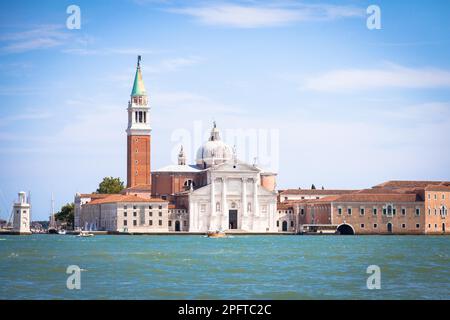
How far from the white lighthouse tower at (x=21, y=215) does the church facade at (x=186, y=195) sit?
6130 mm

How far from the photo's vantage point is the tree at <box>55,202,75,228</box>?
382 ft

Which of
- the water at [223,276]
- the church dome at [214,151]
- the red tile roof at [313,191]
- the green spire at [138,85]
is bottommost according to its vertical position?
the water at [223,276]

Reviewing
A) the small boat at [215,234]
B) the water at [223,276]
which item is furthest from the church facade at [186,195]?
the water at [223,276]

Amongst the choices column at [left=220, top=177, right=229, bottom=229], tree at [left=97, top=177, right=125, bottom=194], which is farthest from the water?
tree at [left=97, top=177, right=125, bottom=194]

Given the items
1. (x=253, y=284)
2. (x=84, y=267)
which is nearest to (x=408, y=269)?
(x=253, y=284)

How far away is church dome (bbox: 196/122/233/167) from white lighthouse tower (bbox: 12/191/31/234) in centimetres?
1706

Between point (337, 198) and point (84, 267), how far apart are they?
56750 millimetres

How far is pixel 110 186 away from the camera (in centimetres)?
11994

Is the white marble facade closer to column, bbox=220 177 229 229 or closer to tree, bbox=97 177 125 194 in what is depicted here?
column, bbox=220 177 229 229

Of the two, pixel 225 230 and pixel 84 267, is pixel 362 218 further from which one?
pixel 84 267

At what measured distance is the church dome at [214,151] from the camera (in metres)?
104

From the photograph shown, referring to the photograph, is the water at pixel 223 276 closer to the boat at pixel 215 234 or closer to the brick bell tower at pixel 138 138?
the boat at pixel 215 234

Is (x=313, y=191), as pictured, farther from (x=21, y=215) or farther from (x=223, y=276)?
(x=223, y=276)

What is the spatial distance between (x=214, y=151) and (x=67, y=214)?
21699 millimetres
